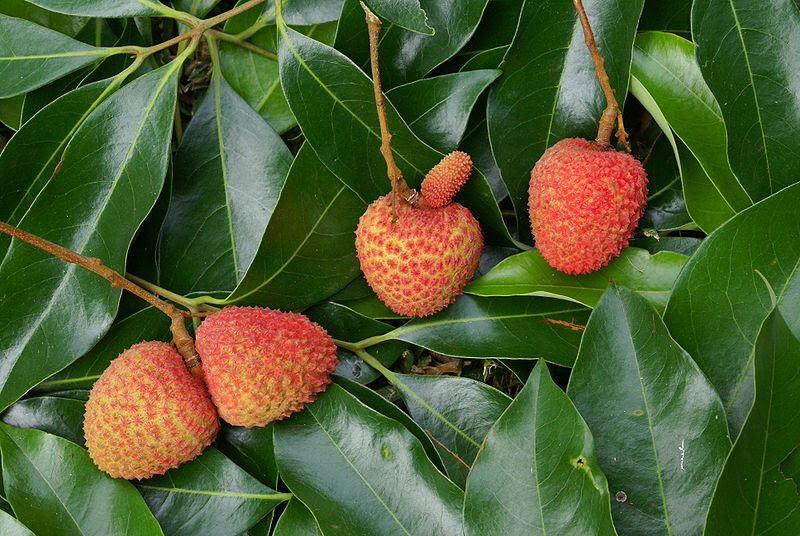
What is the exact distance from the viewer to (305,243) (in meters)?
1.09

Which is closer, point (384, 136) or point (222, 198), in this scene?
point (384, 136)

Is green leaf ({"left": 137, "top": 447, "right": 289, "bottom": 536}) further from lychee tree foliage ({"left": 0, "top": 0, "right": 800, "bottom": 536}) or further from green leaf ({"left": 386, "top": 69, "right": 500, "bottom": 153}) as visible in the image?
green leaf ({"left": 386, "top": 69, "right": 500, "bottom": 153})

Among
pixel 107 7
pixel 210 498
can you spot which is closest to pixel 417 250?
pixel 210 498

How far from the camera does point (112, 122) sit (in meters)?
1.12

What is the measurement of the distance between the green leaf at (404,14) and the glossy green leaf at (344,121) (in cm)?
7

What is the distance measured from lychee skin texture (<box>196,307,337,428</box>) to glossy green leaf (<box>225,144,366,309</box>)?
0.05m

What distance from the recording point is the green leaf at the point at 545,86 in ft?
3.41

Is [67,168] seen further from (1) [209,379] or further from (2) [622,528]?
(2) [622,528]

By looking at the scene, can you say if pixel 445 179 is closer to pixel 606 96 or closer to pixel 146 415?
pixel 606 96

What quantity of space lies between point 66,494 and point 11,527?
0.24 ft

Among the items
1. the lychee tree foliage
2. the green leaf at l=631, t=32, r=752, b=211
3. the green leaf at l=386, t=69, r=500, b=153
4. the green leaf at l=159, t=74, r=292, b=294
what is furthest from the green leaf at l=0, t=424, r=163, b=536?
the green leaf at l=631, t=32, r=752, b=211

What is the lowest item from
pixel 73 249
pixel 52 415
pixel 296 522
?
pixel 296 522

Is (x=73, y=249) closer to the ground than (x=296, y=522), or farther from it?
farther from it

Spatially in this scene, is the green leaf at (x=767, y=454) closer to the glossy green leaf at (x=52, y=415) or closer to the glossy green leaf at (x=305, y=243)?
the glossy green leaf at (x=305, y=243)
